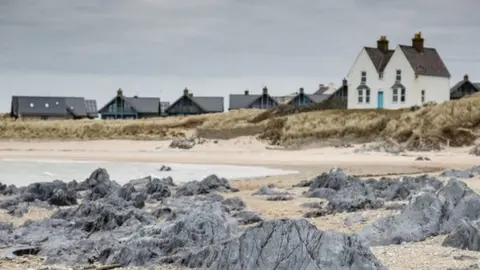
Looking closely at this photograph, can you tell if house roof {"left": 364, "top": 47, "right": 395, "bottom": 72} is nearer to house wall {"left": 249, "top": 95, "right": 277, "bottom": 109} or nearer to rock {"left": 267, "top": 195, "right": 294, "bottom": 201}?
house wall {"left": 249, "top": 95, "right": 277, "bottom": 109}

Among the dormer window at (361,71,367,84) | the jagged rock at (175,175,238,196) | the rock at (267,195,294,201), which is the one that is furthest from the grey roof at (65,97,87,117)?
the rock at (267,195,294,201)

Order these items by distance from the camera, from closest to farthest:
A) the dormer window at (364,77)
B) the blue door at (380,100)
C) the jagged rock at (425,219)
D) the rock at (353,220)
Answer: the jagged rock at (425,219), the rock at (353,220), the blue door at (380,100), the dormer window at (364,77)

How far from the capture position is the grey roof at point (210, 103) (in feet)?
249

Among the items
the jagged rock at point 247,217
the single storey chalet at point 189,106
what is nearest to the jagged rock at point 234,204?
the jagged rock at point 247,217

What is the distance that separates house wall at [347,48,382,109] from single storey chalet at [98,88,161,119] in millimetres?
33565

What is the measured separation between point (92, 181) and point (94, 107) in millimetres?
74304

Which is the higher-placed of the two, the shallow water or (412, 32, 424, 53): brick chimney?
(412, 32, 424, 53): brick chimney

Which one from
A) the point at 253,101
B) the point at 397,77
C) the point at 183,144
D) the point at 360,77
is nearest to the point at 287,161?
the point at 183,144

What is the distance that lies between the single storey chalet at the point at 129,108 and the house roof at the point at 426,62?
119ft

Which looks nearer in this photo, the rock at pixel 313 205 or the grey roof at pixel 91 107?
the rock at pixel 313 205

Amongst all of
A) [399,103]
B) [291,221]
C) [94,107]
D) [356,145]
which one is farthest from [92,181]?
[94,107]

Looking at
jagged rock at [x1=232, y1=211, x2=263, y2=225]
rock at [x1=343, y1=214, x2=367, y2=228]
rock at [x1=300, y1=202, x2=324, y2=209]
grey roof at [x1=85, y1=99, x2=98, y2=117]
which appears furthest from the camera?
grey roof at [x1=85, y1=99, x2=98, y2=117]

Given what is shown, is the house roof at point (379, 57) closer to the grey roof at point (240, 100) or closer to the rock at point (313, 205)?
the grey roof at point (240, 100)

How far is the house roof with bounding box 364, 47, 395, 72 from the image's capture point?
4690 cm
